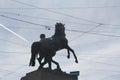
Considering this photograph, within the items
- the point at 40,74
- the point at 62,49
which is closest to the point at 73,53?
the point at 62,49

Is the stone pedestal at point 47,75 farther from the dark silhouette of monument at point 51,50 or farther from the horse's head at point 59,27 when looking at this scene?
the horse's head at point 59,27

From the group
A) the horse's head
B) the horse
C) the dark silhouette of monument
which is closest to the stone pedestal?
the dark silhouette of monument

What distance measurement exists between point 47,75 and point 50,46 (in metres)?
1.28

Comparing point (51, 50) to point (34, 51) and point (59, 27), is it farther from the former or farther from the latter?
point (59, 27)

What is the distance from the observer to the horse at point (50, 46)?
23594 millimetres

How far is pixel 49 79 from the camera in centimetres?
2306

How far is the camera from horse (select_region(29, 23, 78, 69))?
23594mm

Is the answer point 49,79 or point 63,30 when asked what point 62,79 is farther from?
point 63,30

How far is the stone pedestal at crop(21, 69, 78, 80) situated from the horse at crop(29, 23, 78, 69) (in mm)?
429

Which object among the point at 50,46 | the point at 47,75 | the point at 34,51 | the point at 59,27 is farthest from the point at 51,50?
the point at 47,75

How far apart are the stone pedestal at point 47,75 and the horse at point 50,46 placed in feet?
1.41

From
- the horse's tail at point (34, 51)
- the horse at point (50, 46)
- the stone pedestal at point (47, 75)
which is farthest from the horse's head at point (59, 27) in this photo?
the stone pedestal at point (47, 75)

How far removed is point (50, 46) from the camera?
23.6 metres

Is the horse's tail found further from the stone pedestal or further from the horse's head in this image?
the horse's head
